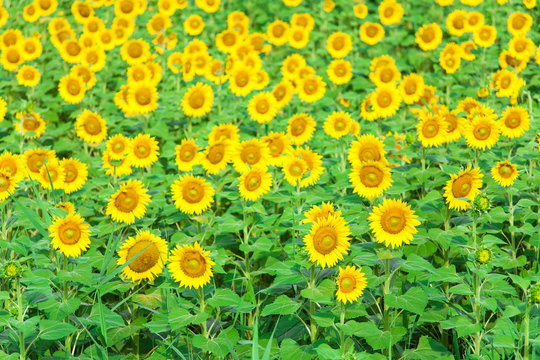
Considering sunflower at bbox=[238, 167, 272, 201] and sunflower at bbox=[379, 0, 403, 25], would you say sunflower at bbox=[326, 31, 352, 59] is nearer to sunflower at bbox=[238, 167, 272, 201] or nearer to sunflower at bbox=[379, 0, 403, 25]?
sunflower at bbox=[379, 0, 403, 25]

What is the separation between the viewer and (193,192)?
4.11m

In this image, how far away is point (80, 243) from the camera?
356cm

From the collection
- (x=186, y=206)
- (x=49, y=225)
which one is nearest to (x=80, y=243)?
(x=49, y=225)

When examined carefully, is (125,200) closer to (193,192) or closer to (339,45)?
(193,192)

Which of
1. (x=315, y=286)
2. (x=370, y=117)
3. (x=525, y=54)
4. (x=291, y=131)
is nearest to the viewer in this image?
(x=315, y=286)

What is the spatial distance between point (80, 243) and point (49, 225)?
0.74ft

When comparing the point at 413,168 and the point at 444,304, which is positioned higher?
the point at 413,168

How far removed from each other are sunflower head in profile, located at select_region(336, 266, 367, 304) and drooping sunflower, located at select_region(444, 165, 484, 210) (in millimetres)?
870

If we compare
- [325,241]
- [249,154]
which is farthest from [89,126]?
[325,241]

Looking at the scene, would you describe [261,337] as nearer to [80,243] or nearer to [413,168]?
[80,243]

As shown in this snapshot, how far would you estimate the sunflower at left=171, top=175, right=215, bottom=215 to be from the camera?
4109 mm

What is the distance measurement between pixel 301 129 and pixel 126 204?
1828 mm

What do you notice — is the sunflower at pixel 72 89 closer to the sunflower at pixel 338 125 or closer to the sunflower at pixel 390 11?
the sunflower at pixel 338 125

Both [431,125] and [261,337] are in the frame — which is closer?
[261,337]
